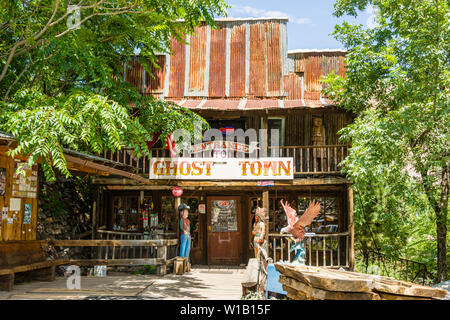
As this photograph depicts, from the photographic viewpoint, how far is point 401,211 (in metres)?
13.1

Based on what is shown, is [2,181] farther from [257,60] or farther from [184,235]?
[257,60]

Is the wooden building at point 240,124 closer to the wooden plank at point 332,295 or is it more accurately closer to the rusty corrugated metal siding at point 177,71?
A: the rusty corrugated metal siding at point 177,71

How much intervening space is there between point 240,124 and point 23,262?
346 inches

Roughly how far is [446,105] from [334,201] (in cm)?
625

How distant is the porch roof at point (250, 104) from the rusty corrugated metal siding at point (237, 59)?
1.72 feet

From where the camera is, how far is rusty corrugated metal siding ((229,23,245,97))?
49.9 feet

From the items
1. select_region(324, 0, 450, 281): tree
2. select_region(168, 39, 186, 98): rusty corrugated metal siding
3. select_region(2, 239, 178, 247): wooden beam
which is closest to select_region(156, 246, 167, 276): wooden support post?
select_region(2, 239, 178, 247): wooden beam

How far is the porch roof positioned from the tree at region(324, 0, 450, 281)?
4.80ft

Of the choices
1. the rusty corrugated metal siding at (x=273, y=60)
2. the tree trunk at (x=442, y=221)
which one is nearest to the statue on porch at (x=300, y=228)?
the tree trunk at (x=442, y=221)

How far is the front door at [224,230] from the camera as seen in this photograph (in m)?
14.7

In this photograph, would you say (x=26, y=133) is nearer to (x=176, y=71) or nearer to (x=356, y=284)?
(x=356, y=284)

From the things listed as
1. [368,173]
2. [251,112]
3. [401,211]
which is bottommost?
[401,211]

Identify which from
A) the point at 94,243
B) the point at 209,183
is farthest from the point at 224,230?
Result: the point at 94,243

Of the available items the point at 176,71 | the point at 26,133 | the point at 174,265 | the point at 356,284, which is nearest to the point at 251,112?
the point at 176,71
